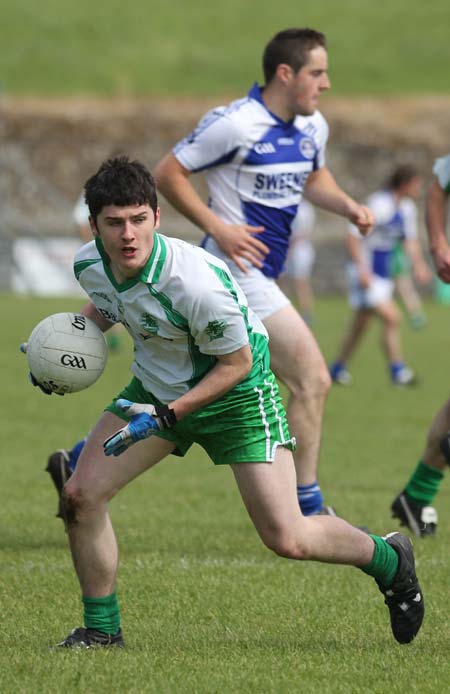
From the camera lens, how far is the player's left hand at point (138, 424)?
4.78m

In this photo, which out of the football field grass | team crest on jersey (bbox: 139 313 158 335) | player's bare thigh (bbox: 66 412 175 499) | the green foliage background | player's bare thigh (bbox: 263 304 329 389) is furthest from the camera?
the green foliage background

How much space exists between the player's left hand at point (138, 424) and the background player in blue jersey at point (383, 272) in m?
9.91

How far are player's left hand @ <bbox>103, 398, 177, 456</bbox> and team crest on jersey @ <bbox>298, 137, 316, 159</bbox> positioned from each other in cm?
303

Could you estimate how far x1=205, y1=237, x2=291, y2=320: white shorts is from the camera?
7434mm

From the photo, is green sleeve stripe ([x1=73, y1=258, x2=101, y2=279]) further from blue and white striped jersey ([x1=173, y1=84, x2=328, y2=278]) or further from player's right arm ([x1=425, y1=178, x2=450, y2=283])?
player's right arm ([x1=425, y1=178, x2=450, y2=283])

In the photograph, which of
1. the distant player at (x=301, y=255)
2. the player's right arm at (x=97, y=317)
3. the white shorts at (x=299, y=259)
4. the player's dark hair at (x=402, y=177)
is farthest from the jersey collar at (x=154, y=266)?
the white shorts at (x=299, y=259)

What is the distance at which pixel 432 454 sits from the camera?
7.59 meters

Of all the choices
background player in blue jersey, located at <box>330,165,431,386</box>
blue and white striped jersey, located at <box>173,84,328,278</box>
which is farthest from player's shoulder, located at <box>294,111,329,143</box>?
background player in blue jersey, located at <box>330,165,431,386</box>

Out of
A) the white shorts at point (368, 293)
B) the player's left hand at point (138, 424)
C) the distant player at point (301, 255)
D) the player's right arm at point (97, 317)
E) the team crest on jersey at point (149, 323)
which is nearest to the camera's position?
the player's left hand at point (138, 424)

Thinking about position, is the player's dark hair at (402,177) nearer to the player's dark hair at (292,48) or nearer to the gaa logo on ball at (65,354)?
the player's dark hair at (292,48)

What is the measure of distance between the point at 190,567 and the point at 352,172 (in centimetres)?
3074

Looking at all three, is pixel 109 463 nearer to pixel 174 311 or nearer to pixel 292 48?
pixel 174 311

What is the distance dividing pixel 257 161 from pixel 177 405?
2867 mm

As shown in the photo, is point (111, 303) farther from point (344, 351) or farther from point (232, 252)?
point (344, 351)
